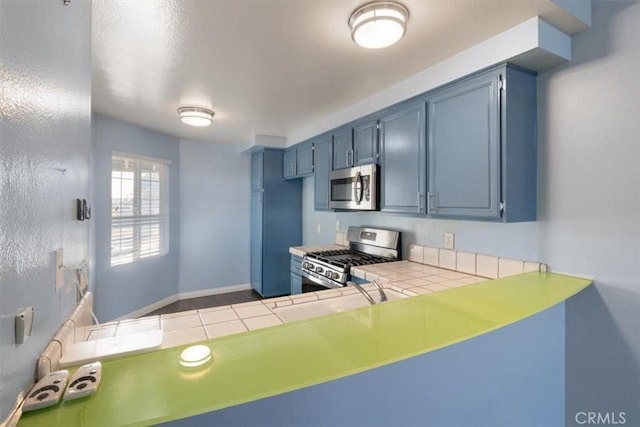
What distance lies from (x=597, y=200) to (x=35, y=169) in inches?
88.0

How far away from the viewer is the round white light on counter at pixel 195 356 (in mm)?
737

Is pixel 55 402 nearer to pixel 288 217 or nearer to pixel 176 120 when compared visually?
pixel 176 120

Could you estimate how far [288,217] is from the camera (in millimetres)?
4328

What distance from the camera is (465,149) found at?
175cm

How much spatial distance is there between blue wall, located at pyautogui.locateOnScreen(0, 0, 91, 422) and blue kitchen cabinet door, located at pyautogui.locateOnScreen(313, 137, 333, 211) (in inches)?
90.8

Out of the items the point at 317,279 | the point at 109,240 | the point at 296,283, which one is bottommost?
the point at 296,283

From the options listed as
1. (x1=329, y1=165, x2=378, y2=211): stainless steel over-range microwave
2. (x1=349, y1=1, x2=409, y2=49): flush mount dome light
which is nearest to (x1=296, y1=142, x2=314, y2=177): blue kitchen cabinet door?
(x1=329, y1=165, x2=378, y2=211): stainless steel over-range microwave

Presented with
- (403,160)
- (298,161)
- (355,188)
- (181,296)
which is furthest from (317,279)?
(181,296)

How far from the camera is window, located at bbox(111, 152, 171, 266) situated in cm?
342

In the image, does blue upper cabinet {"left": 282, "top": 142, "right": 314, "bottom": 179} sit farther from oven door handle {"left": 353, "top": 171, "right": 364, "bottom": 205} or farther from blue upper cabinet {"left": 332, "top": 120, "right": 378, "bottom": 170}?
oven door handle {"left": 353, "top": 171, "right": 364, "bottom": 205}

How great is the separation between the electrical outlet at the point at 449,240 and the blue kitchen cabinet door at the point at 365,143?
2.75ft

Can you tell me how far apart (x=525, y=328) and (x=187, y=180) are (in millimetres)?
4337

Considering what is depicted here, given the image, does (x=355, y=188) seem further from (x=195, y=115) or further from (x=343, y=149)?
(x=195, y=115)

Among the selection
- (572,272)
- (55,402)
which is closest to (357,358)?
(55,402)
